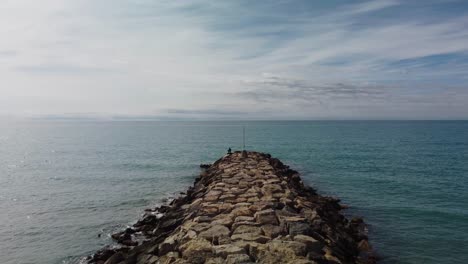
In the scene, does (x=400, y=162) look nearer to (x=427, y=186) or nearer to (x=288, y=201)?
(x=427, y=186)

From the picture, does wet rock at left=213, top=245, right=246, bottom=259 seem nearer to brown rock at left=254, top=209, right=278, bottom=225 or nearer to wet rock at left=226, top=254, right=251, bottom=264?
wet rock at left=226, top=254, right=251, bottom=264

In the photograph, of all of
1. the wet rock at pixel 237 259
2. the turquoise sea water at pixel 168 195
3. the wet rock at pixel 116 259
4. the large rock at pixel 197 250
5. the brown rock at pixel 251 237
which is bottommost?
the turquoise sea water at pixel 168 195

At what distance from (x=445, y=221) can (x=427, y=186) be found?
9866 millimetres

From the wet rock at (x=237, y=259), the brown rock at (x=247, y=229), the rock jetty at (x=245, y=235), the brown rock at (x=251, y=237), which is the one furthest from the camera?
the brown rock at (x=247, y=229)

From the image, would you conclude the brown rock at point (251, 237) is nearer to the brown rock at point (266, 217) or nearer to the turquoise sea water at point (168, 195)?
the brown rock at point (266, 217)

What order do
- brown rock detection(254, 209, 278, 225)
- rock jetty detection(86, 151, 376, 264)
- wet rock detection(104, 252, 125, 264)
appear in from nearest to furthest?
rock jetty detection(86, 151, 376, 264)
brown rock detection(254, 209, 278, 225)
wet rock detection(104, 252, 125, 264)

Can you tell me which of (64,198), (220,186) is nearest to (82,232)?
(220,186)

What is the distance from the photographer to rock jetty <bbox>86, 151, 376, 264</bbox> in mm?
9336

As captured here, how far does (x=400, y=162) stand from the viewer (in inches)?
1620

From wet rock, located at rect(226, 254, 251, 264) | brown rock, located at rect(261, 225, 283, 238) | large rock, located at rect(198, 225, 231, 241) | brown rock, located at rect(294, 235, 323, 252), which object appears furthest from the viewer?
brown rock, located at rect(261, 225, 283, 238)

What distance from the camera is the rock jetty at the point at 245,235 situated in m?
9.34

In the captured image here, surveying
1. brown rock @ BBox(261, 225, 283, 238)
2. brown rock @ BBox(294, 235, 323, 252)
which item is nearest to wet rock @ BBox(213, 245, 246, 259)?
brown rock @ BBox(261, 225, 283, 238)

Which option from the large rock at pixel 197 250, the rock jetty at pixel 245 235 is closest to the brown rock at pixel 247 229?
the rock jetty at pixel 245 235

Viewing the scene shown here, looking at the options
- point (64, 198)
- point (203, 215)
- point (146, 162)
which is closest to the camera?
point (203, 215)
